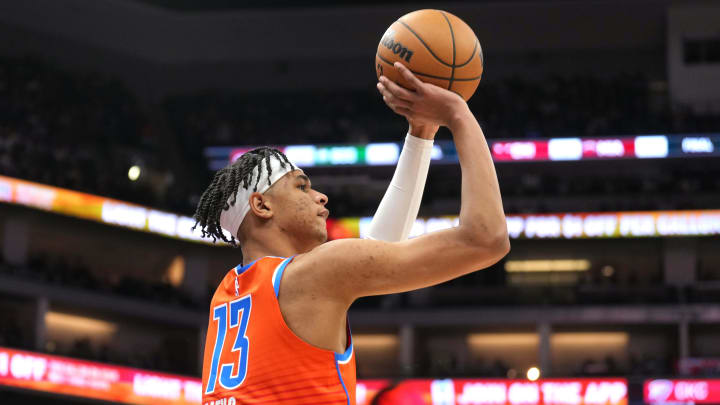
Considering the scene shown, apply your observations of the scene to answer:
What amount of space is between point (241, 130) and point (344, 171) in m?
4.73

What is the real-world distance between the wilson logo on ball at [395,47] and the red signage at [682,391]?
2521 centimetres

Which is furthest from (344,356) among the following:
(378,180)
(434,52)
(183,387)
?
(378,180)

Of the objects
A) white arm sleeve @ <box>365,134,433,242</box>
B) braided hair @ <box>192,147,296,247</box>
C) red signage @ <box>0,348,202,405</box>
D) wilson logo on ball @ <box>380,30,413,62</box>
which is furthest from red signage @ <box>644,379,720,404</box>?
braided hair @ <box>192,147,296,247</box>

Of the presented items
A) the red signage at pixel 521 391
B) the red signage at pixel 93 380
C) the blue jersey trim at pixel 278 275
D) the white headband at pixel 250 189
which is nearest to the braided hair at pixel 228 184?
the white headband at pixel 250 189

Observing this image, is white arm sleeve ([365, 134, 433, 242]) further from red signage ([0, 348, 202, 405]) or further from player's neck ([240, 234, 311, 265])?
red signage ([0, 348, 202, 405])


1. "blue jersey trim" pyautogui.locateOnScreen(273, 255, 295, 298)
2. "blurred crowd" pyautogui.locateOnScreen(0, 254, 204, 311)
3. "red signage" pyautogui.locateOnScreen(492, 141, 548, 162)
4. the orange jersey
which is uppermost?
"red signage" pyautogui.locateOnScreen(492, 141, 548, 162)

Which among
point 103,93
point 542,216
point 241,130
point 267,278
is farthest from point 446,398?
point 267,278

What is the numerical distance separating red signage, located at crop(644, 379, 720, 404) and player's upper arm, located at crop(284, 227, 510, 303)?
25.6 m

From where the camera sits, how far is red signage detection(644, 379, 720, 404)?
1070 inches

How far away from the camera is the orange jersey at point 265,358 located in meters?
2.94

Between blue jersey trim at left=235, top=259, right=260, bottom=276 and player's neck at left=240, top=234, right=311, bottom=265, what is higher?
player's neck at left=240, top=234, right=311, bottom=265

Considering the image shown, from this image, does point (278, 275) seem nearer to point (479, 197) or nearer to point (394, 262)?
point (394, 262)

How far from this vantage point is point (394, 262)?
294cm

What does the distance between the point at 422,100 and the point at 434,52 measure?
38cm
